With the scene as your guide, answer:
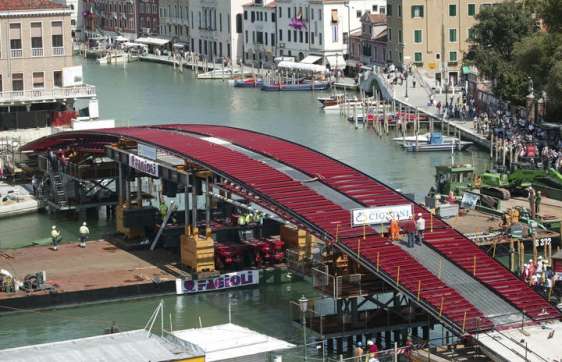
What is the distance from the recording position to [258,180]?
135 ft

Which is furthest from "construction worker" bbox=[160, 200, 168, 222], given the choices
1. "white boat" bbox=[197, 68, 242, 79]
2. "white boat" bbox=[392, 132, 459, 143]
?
"white boat" bbox=[197, 68, 242, 79]

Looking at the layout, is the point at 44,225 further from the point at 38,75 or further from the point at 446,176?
the point at 38,75

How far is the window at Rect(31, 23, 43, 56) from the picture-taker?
237ft

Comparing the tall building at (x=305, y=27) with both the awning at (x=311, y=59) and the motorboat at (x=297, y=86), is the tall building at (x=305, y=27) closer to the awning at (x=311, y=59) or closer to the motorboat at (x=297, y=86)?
the awning at (x=311, y=59)

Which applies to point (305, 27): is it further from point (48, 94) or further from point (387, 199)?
point (387, 199)

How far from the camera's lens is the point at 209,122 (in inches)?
3378

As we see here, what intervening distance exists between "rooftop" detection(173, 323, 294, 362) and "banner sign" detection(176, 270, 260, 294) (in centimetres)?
850

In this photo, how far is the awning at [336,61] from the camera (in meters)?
110

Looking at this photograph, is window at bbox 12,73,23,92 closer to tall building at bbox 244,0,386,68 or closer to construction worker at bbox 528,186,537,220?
construction worker at bbox 528,186,537,220

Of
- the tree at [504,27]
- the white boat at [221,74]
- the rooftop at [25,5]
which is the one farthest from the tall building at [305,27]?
the rooftop at [25,5]

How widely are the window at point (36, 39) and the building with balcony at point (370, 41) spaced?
35353 mm

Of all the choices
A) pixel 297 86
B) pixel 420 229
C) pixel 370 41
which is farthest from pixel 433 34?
pixel 420 229

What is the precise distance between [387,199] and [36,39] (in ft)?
116

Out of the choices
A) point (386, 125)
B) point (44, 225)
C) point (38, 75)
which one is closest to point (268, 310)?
point (44, 225)
